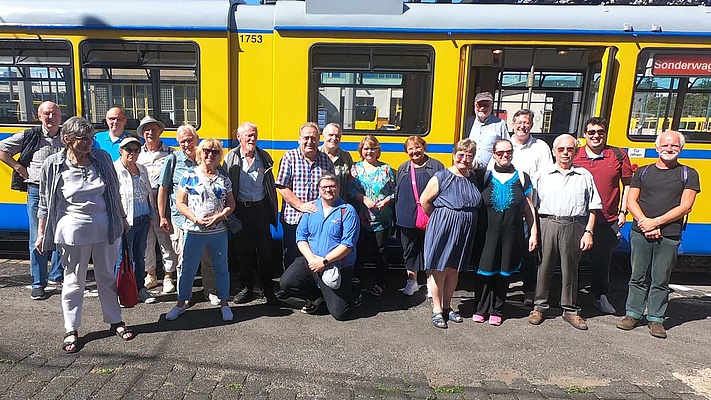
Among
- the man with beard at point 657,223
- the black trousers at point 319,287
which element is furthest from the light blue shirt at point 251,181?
the man with beard at point 657,223

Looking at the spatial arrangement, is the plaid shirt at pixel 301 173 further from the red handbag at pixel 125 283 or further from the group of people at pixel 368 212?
→ the red handbag at pixel 125 283

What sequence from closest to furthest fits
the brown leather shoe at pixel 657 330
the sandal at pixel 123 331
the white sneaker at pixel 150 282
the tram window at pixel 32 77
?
1. the sandal at pixel 123 331
2. the brown leather shoe at pixel 657 330
3. the white sneaker at pixel 150 282
4. the tram window at pixel 32 77

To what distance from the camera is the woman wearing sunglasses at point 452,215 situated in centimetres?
408

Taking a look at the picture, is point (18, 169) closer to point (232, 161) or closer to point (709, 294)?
point (232, 161)

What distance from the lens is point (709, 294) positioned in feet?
17.4

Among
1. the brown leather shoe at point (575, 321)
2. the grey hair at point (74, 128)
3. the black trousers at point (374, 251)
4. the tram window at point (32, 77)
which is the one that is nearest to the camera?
the grey hair at point (74, 128)

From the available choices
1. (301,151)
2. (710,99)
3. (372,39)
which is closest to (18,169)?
(301,151)

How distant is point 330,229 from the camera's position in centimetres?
421

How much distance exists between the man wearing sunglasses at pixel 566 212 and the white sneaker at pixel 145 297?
3692 mm

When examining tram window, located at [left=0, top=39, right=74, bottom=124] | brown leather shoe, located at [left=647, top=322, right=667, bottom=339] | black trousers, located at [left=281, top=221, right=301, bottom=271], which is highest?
tram window, located at [left=0, top=39, right=74, bottom=124]

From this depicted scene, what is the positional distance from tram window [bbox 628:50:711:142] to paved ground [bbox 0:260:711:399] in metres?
1.93

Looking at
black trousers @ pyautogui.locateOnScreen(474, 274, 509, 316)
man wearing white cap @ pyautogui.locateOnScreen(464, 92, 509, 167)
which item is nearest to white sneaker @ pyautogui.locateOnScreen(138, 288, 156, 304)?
black trousers @ pyautogui.locateOnScreen(474, 274, 509, 316)

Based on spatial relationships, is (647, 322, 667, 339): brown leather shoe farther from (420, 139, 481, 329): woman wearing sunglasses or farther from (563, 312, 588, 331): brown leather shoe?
(420, 139, 481, 329): woman wearing sunglasses

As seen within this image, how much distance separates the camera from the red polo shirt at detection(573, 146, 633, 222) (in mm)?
4367
